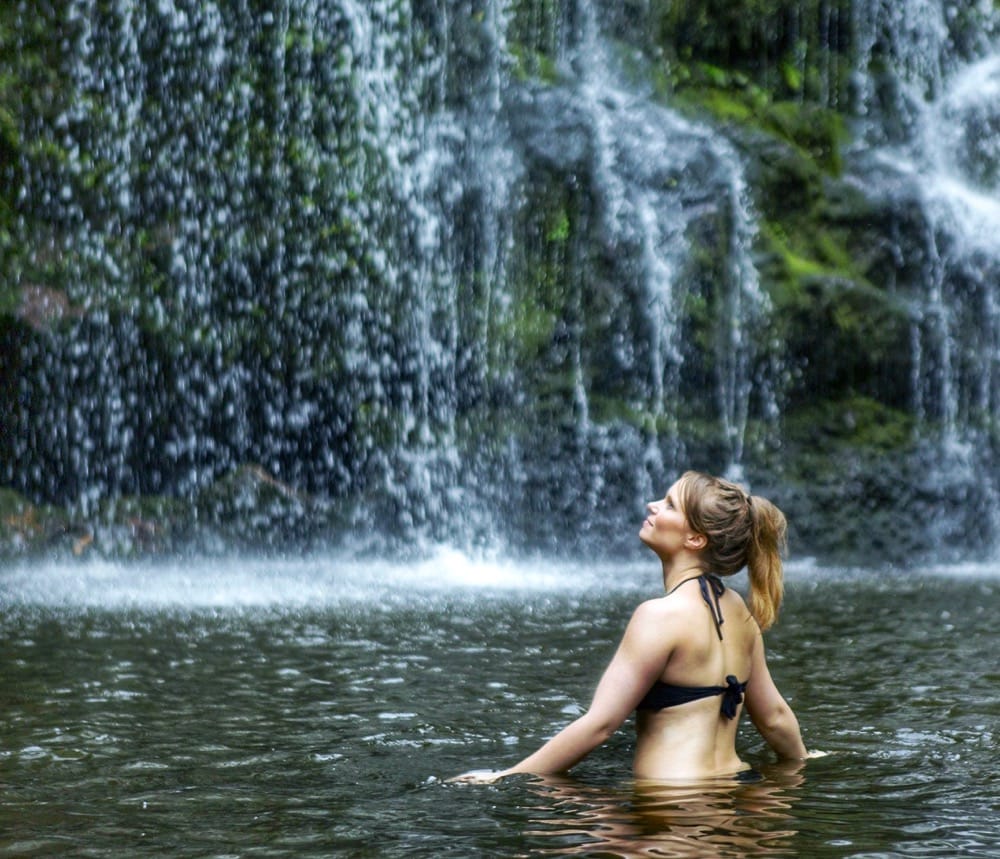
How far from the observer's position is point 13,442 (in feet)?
53.1

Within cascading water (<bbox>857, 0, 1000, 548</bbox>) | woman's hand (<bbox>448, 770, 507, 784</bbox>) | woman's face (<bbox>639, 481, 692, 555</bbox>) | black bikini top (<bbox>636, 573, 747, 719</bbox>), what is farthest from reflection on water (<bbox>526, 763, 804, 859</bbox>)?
cascading water (<bbox>857, 0, 1000, 548</bbox>)

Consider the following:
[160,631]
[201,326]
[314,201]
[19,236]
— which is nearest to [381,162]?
[314,201]

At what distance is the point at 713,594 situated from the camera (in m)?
4.93

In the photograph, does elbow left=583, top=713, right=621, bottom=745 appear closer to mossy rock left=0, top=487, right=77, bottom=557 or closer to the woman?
the woman

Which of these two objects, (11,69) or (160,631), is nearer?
(160,631)

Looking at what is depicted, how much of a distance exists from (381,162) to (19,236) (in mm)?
4243

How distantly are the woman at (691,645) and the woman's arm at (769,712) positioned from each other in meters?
0.13

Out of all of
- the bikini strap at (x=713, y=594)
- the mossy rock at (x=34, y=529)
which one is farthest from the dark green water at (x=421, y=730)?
the mossy rock at (x=34, y=529)

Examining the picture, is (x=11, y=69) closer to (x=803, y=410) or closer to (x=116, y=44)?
(x=116, y=44)

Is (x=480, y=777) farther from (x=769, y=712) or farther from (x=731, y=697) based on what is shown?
(x=769, y=712)

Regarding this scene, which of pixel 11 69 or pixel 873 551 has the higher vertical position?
pixel 11 69

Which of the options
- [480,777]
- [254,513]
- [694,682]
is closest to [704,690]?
[694,682]

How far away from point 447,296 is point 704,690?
41.1 feet

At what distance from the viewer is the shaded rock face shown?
16250mm
